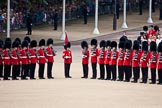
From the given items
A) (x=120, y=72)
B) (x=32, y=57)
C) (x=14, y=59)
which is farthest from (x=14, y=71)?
(x=120, y=72)

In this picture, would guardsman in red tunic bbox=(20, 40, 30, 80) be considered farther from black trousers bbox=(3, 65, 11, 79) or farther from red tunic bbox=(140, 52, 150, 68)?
red tunic bbox=(140, 52, 150, 68)

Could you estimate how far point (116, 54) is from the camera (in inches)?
1189

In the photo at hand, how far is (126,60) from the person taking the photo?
97.9ft

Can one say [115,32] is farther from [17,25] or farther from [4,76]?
[4,76]

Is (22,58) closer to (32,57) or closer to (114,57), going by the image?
(32,57)

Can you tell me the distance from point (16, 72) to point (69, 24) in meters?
25.7

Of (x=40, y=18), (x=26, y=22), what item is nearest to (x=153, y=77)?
(x=26, y=22)

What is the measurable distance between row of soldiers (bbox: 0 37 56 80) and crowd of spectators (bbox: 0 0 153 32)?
17.8 meters

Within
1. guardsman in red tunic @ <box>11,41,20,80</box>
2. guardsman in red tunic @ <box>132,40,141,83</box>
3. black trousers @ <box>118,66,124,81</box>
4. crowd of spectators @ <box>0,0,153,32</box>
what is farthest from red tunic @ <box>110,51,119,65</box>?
crowd of spectators @ <box>0,0,153,32</box>

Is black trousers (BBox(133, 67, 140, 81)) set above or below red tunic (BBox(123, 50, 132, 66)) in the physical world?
below

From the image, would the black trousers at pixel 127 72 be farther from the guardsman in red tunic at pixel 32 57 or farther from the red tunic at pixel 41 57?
the guardsman in red tunic at pixel 32 57

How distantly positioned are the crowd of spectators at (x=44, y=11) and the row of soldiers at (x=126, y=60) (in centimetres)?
1794

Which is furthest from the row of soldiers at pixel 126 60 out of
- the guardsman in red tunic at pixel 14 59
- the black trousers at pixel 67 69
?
the guardsman in red tunic at pixel 14 59

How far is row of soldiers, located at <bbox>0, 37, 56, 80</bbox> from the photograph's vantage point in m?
29.8
